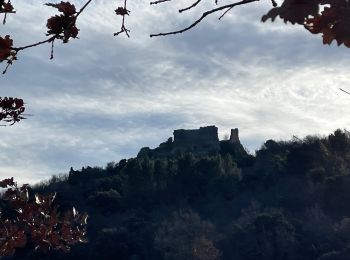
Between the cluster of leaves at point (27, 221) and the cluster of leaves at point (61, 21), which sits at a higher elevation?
the cluster of leaves at point (61, 21)

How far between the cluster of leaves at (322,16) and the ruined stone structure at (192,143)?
311 feet

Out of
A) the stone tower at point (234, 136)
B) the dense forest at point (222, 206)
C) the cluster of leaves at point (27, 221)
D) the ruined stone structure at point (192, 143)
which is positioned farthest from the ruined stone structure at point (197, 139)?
the cluster of leaves at point (27, 221)

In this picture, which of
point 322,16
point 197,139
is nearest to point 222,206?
point 197,139

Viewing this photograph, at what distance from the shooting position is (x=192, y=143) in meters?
102

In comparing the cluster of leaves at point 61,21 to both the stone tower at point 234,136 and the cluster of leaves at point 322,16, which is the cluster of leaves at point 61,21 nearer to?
the cluster of leaves at point 322,16

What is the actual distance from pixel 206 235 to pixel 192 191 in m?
14.0

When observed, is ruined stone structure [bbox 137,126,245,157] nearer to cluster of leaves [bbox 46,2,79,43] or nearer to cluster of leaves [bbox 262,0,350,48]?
cluster of leaves [bbox 46,2,79,43]

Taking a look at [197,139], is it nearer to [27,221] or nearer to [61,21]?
[27,221]

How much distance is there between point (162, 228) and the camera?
5106 centimetres

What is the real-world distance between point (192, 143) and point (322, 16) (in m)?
99.4

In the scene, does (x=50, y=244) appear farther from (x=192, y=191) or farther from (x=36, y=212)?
(x=192, y=191)

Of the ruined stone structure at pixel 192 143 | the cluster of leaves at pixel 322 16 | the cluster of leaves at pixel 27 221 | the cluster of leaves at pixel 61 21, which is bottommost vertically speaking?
the cluster of leaves at pixel 27 221

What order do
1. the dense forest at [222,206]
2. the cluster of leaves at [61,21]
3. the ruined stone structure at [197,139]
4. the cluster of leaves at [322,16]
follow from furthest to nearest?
the ruined stone structure at [197,139] < the dense forest at [222,206] < the cluster of leaves at [61,21] < the cluster of leaves at [322,16]

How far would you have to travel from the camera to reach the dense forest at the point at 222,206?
146ft
